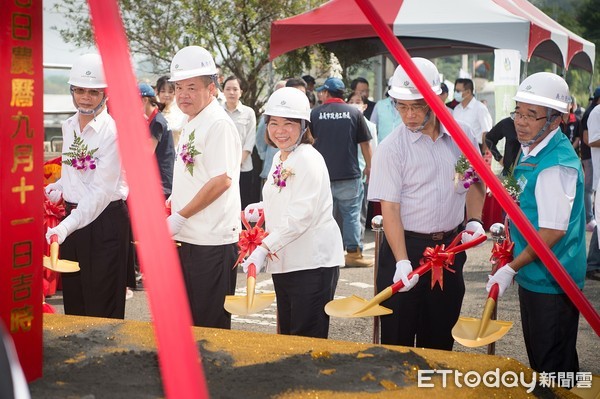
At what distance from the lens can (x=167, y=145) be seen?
6.49m

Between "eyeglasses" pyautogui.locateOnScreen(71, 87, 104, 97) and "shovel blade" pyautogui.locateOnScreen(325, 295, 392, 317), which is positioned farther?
"eyeglasses" pyautogui.locateOnScreen(71, 87, 104, 97)

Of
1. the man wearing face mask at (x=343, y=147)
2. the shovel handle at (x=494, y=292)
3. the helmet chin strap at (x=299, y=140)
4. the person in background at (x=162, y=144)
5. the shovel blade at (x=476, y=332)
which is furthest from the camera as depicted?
the man wearing face mask at (x=343, y=147)

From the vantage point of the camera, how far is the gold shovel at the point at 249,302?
11.1 ft

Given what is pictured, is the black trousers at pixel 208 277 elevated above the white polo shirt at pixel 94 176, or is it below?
below

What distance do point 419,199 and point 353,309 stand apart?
72cm

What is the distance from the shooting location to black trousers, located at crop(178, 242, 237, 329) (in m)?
4.12

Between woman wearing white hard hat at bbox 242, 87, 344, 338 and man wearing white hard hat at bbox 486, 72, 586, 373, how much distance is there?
2.96 ft

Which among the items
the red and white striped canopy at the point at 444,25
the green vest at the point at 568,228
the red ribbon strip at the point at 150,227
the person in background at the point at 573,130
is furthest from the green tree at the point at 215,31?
the red ribbon strip at the point at 150,227

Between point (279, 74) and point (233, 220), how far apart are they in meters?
10.2

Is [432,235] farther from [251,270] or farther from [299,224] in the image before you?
[251,270]

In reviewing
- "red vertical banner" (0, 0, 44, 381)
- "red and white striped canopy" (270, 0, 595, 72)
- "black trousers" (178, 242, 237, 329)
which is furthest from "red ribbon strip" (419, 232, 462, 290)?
"red and white striped canopy" (270, 0, 595, 72)

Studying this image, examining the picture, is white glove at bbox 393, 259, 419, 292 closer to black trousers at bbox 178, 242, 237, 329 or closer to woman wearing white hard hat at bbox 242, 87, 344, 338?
woman wearing white hard hat at bbox 242, 87, 344, 338

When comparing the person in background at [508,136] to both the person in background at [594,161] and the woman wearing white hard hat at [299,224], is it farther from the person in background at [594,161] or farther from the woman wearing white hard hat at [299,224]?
the woman wearing white hard hat at [299,224]

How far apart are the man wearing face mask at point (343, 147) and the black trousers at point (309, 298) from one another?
3890 millimetres
